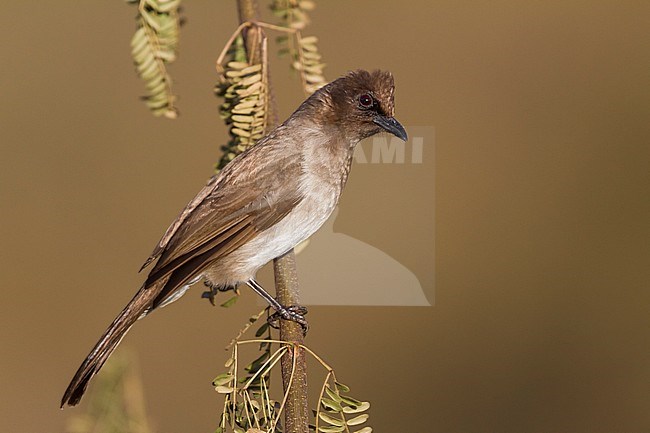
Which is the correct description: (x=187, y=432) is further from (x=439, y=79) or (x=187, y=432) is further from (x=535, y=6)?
(x=535, y=6)

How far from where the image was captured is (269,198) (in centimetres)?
243

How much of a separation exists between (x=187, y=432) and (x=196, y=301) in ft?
3.14

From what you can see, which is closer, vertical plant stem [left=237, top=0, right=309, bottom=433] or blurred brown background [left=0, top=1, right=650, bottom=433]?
vertical plant stem [left=237, top=0, right=309, bottom=433]

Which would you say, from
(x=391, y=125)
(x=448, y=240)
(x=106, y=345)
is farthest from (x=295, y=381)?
A: (x=448, y=240)

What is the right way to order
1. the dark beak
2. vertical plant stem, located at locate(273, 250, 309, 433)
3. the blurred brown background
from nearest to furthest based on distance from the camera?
1. vertical plant stem, located at locate(273, 250, 309, 433)
2. the dark beak
3. the blurred brown background

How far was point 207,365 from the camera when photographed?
489 cm

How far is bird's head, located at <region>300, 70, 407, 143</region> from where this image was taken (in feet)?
8.21

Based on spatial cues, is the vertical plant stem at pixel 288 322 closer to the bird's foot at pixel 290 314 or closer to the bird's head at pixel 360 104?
the bird's foot at pixel 290 314

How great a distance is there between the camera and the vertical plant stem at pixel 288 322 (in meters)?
1.74

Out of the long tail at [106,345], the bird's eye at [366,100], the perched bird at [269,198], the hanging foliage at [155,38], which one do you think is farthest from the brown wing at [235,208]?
the hanging foliage at [155,38]

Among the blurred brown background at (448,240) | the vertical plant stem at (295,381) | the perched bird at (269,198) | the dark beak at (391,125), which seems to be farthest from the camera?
the blurred brown background at (448,240)

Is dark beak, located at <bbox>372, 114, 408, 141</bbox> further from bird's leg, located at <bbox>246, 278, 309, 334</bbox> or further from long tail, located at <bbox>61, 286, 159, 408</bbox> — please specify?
long tail, located at <bbox>61, 286, 159, 408</bbox>

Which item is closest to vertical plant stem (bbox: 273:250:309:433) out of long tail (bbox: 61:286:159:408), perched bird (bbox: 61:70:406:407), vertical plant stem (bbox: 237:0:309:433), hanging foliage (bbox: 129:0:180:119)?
vertical plant stem (bbox: 237:0:309:433)

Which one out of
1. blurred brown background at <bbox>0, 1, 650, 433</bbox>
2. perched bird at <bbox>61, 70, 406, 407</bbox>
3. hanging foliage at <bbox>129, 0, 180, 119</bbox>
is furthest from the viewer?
blurred brown background at <bbox>0, 1, 650, 433</bbox>
